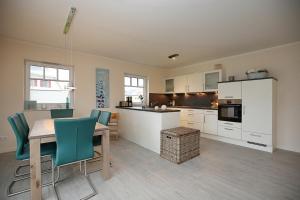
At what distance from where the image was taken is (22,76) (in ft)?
11.1

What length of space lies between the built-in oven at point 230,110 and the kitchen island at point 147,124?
1.47 meters

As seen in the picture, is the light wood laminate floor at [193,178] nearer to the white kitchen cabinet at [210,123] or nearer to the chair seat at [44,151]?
the chair seat at [44,151]

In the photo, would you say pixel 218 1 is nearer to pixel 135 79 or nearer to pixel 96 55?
pixel 96 55

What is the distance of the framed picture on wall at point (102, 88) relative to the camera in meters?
4.49

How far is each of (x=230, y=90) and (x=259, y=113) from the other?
0.85 meters

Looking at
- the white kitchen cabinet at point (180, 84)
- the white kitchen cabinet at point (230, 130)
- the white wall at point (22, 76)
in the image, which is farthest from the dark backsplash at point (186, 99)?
the white wall at point (22, 76)

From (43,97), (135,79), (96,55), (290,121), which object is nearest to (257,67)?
(290,121)

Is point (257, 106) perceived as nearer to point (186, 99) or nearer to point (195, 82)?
point (195, 82)

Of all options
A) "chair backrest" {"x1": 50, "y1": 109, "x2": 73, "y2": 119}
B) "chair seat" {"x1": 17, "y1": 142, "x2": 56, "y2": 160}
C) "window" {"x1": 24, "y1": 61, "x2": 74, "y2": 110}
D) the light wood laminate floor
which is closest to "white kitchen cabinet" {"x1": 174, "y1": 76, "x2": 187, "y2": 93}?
the light wood laminate floor

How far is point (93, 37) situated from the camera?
313 centimetres

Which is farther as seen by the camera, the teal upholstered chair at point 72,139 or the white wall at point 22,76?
the white wall at point 22,76

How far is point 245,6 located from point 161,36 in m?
1.47

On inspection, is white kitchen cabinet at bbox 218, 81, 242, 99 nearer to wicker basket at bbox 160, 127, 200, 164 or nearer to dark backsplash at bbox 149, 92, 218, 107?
dark backsplash at bbox 149, 92, 218, 107

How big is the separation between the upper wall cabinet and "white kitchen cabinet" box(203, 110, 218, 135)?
0.80 meters
